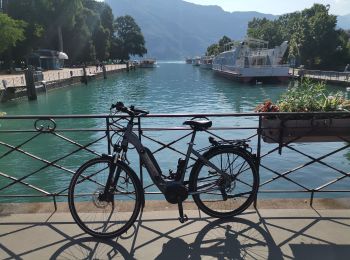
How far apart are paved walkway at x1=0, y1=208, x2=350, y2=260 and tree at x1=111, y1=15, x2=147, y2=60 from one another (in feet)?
415

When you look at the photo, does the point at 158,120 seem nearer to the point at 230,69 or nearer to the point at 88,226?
the point at 88,226

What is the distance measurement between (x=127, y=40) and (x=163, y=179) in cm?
13445

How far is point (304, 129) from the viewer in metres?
4.91

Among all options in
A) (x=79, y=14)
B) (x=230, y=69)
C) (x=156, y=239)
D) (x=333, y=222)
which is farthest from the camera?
(x=79, y=14)

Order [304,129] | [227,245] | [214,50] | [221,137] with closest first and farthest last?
[227,245], [304,129], [221,137], [214,50]

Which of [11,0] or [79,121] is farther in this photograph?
[11,0]

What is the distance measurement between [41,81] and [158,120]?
2536 centimetres

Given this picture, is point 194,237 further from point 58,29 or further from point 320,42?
point 58,29

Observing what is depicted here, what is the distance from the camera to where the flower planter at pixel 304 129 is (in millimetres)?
4863

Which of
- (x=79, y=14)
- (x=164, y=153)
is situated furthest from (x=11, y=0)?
(x=164, y=153)

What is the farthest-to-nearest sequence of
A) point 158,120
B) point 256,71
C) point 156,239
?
point 256,71 → point 158,120 → point 156,239

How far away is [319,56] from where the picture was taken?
69.4 m

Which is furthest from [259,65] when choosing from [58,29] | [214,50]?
[214,50]

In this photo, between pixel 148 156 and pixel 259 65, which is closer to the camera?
pixel 148 156
